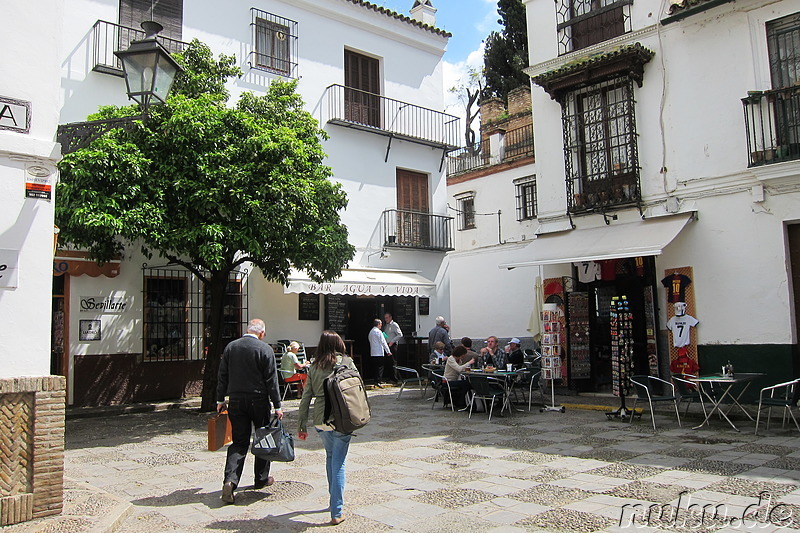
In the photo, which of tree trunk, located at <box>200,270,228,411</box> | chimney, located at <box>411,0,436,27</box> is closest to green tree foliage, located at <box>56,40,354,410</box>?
tree trunk, located at <box>200,270,228,411</box>

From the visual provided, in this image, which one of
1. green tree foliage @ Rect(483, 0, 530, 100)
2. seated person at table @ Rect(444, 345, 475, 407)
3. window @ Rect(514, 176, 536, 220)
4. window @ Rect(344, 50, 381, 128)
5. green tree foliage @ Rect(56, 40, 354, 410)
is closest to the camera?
green tree foliage @ Rect(56, 40, 354, 410)

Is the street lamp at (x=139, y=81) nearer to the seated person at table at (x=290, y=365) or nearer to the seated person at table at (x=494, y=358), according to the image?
the seated person at table at (x=290, y=365)

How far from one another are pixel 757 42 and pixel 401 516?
9.78 meters

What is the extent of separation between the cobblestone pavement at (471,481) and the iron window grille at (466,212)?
46.1ft

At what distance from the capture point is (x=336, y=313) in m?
15.6

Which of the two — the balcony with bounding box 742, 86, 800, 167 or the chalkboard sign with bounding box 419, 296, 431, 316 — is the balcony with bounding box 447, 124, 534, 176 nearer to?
the chalkboard sign with bounding box 419, 296, 431, 316

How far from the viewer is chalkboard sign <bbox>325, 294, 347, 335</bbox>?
15.4 metres

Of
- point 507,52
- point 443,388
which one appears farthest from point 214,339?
point 507,52

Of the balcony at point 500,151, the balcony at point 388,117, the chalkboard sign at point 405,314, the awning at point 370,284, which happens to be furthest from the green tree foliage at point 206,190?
the balcony at point 500,151

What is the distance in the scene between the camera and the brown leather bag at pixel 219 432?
233 inches

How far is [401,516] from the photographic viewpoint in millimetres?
5340

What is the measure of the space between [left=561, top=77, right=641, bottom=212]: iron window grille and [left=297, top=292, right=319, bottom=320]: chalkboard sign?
6.12 m

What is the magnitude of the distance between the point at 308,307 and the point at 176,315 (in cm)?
310

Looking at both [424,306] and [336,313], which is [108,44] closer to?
[336,313]
